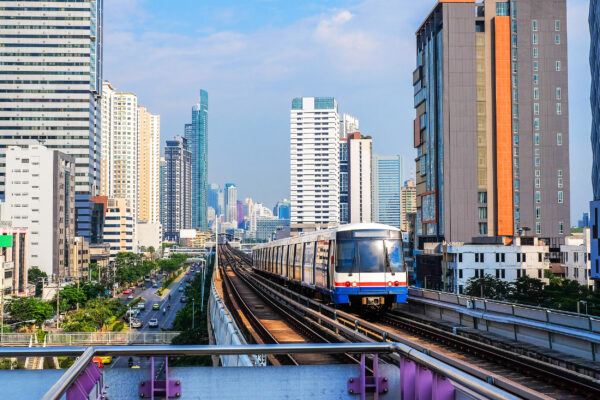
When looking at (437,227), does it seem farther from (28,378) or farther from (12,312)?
(28,378)

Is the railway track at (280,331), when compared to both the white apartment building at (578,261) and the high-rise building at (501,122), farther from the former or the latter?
the white apartment building at (578,261)

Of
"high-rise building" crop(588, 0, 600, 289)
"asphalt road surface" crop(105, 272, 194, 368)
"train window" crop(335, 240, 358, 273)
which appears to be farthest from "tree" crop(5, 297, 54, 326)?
"high-rise building" crop(588, 0, 600, 289)

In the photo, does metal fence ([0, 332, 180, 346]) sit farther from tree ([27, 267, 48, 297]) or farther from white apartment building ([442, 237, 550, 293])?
tree ([27, 267, 48, 297])

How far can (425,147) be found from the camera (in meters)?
96.9

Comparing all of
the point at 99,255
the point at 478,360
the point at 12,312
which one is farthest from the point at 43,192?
the point at 478,360

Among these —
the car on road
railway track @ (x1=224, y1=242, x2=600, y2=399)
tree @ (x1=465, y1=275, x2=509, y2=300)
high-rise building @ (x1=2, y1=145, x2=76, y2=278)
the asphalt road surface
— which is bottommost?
the asphalt road surface

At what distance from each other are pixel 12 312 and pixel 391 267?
155 feet

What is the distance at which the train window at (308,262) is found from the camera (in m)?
27.7

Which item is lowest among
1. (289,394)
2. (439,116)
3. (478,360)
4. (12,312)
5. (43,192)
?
(12,312)

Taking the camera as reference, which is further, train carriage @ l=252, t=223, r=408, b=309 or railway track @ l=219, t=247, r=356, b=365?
train carriage @ l=252, t=223, r=408, b=309

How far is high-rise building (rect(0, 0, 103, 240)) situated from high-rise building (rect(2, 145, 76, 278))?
32487mm

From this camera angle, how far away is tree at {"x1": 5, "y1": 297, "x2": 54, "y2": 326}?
58.0m

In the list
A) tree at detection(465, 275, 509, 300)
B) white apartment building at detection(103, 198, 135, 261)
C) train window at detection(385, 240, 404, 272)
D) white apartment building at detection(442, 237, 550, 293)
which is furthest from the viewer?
white apartment building at detection(103, 198, 135, 261)

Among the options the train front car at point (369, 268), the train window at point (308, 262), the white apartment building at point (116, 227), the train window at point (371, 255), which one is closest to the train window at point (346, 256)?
the train front car at point (369, 268)
